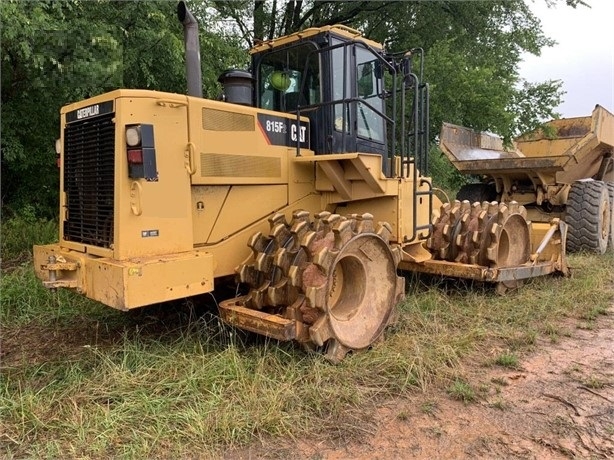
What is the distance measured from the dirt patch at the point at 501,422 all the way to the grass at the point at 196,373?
10 centimetres

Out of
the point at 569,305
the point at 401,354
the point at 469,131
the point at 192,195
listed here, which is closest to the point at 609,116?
the point at 469,131

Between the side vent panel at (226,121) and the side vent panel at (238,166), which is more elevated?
the side vent panel at (226,121)

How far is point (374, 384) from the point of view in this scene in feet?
11.7

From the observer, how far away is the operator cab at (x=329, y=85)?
4.69 metres

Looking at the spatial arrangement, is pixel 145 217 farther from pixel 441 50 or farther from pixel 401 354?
pixel 441 50

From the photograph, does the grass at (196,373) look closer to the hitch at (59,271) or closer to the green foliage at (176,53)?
the hitch at (59,271)

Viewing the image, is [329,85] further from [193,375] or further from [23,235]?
[23,235]

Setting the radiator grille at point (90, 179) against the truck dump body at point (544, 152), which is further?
the truck dump body at point (544, 152)

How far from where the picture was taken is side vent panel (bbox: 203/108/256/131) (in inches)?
156

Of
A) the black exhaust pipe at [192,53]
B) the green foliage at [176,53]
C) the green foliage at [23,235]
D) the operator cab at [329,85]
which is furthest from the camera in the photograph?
the green foliage at [23,235]

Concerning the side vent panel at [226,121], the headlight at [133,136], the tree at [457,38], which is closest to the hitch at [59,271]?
the headlight at [133,136]

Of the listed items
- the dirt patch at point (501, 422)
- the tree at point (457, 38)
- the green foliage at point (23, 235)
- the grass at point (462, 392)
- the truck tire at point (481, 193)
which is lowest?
the dirt patch at point (501, 422)

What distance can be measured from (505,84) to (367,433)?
11.2 meters

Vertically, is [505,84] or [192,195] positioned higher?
[505,84]
